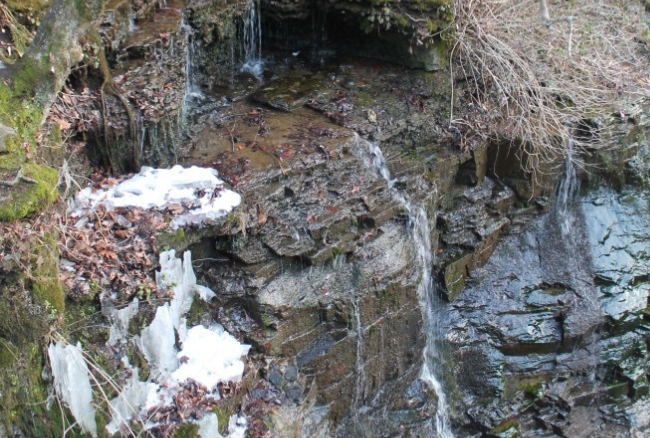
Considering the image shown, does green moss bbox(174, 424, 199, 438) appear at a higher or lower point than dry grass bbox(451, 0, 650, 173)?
lower

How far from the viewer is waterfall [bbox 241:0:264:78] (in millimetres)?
7039

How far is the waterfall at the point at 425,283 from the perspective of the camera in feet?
20.3

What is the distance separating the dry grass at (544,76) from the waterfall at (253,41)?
2178mm

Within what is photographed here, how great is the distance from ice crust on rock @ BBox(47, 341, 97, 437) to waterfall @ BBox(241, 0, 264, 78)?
398cm

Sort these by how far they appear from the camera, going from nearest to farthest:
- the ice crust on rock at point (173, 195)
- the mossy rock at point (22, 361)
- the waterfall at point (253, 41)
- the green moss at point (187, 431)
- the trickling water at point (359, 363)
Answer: the mossy rock at point (22, 361), the green moss at point (187, 431), the ice crust on rock at point (173, 195), the trickling water at point (359, 363), the waterfall at point (253, 41)

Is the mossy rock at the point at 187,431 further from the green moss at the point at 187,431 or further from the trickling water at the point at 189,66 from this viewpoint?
the trickling water at the point at 189,66

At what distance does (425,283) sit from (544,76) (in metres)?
2.93

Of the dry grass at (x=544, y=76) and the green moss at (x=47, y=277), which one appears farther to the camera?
the dry grass at (x=544, y=76)

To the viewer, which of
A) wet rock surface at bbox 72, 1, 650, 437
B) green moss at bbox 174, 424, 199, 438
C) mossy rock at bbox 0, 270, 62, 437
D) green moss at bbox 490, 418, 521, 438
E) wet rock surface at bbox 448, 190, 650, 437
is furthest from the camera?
wet rock surface at bbox 448, 190, 650, 437

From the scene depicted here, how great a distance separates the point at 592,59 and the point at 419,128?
2.69 m

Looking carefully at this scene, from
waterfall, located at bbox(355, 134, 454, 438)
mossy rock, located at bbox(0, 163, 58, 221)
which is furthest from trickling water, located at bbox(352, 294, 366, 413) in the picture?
mossy rock, located at bbox(0, 163, 58, 221)

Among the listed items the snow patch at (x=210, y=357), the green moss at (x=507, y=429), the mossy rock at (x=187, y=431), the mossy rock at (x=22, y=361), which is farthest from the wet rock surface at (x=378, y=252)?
the mossy rock at (x=22, y=361)

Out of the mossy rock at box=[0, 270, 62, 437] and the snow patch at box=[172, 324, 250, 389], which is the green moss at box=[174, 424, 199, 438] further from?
the mossy rock at box=[0, 270, 62, 437]

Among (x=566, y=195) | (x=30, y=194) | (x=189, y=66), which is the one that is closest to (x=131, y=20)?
(x=189, y=66)
